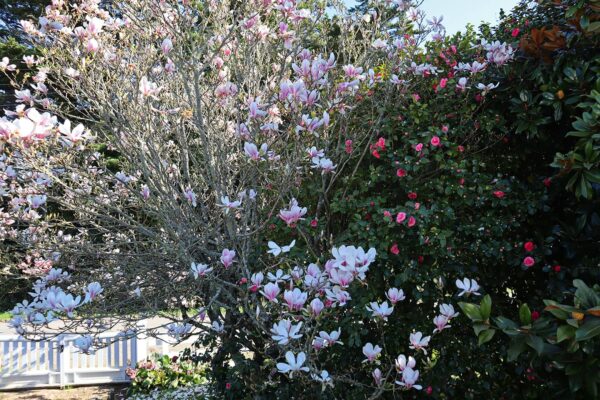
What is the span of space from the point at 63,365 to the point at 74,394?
0.36 m

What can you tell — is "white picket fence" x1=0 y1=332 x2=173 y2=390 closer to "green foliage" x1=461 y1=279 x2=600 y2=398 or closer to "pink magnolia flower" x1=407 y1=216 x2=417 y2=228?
"pink magnolia flower" x1=407 y1=216 x2=417 y2=228

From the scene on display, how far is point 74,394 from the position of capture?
14.2ft

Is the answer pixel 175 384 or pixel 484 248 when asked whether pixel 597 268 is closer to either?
pixel 484 248

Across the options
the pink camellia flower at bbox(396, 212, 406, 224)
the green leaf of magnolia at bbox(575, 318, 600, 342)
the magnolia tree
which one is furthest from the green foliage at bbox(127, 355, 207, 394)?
the green leaf of magnolia at bbox(575, 318, 600, 342)

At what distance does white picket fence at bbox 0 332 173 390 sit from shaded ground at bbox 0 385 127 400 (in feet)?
0.19

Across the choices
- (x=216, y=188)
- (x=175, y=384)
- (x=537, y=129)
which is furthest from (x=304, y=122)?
(x=175, y=384)

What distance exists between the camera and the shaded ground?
13.8 feet

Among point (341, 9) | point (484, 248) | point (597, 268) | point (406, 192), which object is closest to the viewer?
point (597, 268)

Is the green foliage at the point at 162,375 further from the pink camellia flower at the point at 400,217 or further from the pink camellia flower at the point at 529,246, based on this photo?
the pink camellia flower at the point at 529,246

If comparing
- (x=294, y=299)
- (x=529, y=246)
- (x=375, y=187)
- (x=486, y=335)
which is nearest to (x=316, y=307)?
(x=294, y=299)

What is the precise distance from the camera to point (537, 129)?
2.16 metres

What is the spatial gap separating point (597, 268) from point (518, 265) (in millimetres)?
388

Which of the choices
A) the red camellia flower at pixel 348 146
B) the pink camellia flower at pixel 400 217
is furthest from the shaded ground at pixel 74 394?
the pink camellia flower at pixel 400 217

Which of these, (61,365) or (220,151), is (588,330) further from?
(61,365)
